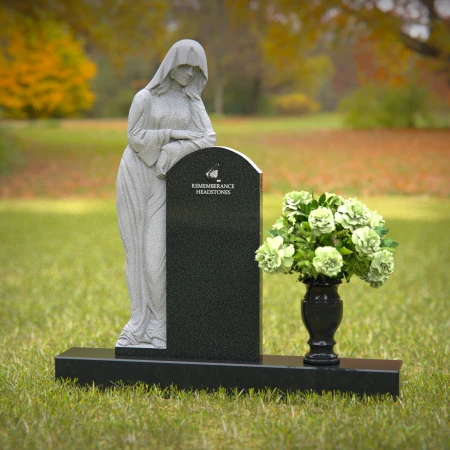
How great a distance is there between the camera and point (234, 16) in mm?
23531

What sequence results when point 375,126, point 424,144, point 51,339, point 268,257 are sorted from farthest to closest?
point 375,126
point 424,144
point 51,339
point 268,257

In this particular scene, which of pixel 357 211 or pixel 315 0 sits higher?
pixel 315 0

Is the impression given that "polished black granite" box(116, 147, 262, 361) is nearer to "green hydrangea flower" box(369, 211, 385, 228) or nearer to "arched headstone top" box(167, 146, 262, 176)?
"arched headstone top" box(167, 146, 262, 176)

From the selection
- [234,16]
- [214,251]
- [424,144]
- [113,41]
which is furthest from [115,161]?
[214,251]

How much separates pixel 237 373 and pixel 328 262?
3.34 ft

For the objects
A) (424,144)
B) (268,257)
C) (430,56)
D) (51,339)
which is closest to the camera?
(268,257)

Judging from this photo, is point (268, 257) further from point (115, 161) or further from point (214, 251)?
point (115, 161)

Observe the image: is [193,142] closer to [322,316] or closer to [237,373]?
[322,316]

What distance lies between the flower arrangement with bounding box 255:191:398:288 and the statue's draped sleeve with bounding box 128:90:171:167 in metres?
1.01

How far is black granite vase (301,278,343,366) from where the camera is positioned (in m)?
5.33

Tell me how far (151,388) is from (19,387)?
92cm

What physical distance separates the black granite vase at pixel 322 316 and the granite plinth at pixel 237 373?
0.31 feet

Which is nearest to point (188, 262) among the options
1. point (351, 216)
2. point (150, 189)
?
point (150, 189)

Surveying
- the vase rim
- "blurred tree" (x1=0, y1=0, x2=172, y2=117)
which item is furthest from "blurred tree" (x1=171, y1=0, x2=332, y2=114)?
the vase rim
